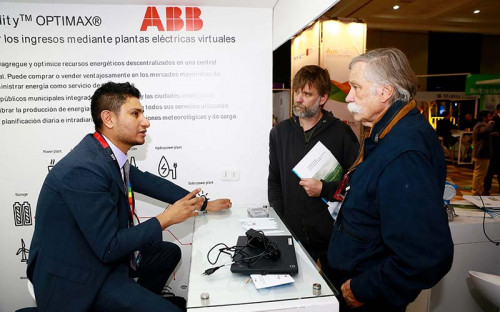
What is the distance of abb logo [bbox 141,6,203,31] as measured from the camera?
2.53 metres

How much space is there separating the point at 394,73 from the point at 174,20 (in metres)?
1.87

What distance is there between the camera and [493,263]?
95.7 inches

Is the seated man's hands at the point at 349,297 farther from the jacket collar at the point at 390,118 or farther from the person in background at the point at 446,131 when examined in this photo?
the person in background at the point at 446,131

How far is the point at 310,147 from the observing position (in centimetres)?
214

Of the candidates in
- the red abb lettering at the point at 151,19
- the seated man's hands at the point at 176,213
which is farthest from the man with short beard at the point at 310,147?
the red abb lettering at the point at 151,19

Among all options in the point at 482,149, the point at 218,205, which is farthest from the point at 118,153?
the point at 482,149

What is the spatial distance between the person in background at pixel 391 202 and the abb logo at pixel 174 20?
1.62m

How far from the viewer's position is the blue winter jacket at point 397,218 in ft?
3.60

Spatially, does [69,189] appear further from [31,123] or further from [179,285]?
[179,285]

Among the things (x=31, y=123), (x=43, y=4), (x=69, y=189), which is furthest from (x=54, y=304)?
(x=43, y=4)

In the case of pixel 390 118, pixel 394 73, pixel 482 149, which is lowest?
pixel 482 149

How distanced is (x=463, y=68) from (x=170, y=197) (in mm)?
13130

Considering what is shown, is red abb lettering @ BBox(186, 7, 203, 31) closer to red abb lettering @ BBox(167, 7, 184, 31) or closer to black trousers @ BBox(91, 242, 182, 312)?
red abb lettering @ BBox(167, 7, 184, 31)

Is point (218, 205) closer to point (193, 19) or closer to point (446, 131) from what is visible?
point (193, 19)
